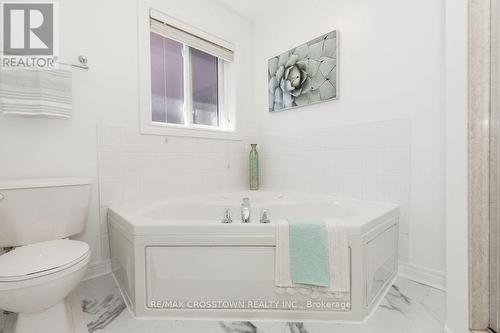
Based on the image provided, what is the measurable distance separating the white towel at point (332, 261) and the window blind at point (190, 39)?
Answer: 1926mm

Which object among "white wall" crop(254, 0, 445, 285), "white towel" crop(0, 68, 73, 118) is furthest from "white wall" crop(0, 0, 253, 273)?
"white wall" crop(254, 0, 445, 285)

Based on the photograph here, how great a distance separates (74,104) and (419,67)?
2.35 metres

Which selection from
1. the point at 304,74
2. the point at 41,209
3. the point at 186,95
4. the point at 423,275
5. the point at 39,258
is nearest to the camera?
the point at 39,258

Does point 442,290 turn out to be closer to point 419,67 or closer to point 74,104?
point 419,67

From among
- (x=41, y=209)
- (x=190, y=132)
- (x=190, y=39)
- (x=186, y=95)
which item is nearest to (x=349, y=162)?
(x=190, y=132)

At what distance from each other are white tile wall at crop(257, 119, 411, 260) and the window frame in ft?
1.79

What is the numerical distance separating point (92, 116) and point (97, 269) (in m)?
1.10

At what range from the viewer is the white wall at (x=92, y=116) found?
1.53m

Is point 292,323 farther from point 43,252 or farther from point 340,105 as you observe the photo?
point 340,105

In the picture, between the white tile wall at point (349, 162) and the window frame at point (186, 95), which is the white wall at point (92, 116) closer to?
the window frame at point (186, 95)

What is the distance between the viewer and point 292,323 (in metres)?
1.28

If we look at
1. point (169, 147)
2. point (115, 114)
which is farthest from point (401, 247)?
point (115, 114)

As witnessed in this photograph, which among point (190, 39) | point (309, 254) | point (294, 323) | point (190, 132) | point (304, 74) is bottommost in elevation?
point (294, 323)

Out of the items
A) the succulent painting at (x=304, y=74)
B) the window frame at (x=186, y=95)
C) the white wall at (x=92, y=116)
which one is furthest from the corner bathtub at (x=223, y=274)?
the succulent painting at (x=304, y=74)
